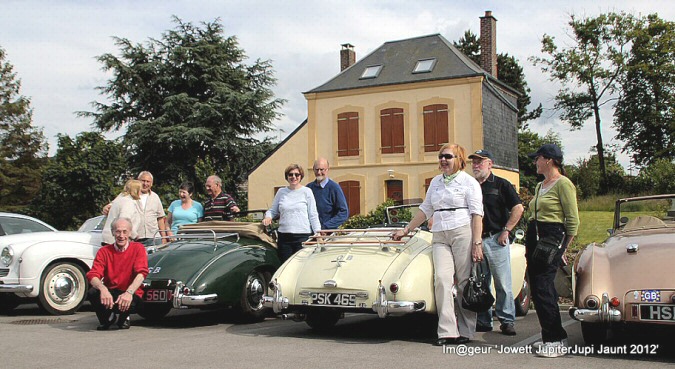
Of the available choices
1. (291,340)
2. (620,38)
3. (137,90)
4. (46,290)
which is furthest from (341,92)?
(291,340)

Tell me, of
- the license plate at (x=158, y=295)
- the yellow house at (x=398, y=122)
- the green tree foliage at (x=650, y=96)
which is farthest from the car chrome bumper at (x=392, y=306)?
the green tree foliage at (x=650, y=96)

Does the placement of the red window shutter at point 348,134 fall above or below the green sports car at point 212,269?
above

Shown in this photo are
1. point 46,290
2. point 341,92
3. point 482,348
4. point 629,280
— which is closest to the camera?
point 629,280

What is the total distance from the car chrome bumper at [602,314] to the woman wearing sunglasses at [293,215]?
3.78 metres

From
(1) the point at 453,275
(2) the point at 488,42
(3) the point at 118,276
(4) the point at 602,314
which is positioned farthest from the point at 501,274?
(2) the point at 488,42

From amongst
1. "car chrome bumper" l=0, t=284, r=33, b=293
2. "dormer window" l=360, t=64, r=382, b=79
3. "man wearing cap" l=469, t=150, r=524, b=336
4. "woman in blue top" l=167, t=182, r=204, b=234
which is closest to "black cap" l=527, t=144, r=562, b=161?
"man wearing cap" l=469, t=150, r=524, b=336

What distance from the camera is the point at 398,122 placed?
105ft

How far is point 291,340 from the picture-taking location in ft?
22.5

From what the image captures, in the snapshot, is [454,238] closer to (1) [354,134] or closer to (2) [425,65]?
(2) [425,65]

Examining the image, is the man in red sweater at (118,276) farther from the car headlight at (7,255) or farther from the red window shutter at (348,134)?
the red window shutter at (348,134)

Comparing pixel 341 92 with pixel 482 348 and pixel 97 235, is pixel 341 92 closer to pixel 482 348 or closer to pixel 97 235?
pixel 97 235

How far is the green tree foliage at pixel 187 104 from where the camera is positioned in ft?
128

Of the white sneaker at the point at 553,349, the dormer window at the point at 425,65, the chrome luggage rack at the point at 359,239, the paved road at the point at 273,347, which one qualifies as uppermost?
the dormer window at the point at 425,65

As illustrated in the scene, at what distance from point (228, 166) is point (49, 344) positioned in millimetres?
32120
